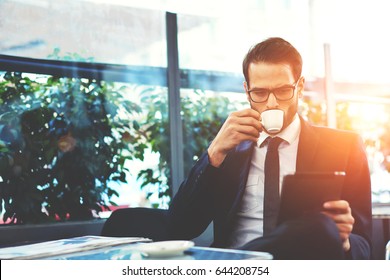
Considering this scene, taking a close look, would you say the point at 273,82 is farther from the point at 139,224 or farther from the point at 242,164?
the point at 139,224

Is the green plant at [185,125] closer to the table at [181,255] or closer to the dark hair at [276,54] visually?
the dark hair at [276,54]

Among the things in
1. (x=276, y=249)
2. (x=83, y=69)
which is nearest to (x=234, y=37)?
(x=83, y=69)

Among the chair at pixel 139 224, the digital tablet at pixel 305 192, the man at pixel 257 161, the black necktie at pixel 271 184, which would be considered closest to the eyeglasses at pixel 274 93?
the man at pixel 257 161

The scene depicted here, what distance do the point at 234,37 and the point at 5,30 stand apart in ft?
4.13

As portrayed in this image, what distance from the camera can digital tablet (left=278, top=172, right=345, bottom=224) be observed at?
3.47 ft

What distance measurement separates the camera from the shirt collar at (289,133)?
1654mm

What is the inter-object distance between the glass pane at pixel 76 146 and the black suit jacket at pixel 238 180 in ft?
3.04

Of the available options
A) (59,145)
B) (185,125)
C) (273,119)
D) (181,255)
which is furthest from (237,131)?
(185,125)

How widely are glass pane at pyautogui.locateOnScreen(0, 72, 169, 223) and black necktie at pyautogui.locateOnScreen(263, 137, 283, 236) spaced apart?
1130 mm

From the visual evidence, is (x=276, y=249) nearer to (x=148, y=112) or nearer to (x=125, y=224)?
(x=125, y=224)

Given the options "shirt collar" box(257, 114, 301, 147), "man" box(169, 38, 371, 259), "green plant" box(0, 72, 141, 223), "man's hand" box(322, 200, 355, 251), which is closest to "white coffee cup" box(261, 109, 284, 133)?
"man" box(169, 38, 371, 259)
